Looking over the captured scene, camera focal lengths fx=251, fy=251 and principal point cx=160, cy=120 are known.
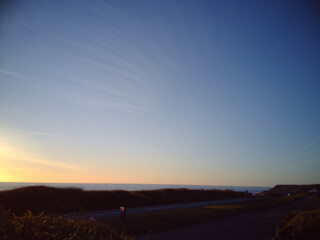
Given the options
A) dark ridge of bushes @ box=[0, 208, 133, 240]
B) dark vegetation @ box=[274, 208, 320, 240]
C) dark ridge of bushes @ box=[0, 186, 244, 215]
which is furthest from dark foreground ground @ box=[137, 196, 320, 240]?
dark ridge of bushes @ box=[0, 186, 244, 215]

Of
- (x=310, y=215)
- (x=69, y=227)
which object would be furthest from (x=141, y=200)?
(x=69, y=227)

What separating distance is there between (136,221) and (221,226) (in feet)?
14.5

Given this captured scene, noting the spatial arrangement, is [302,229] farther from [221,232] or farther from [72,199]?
[72,199]

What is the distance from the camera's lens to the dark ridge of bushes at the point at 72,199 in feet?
58.9

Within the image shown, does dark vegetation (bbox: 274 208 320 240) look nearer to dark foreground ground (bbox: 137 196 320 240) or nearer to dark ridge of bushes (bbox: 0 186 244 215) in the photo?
dark foreground ground (bbox: 137 196 320 240)

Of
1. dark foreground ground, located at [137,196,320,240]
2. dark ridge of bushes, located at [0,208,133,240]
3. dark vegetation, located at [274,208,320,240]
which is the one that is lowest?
dark foreground ground, located at [137,196,320,240]

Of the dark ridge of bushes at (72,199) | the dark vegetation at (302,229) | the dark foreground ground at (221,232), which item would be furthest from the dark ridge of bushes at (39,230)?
the dark ridge of bushes at (72,199)

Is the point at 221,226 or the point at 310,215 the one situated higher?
the point at 310,215

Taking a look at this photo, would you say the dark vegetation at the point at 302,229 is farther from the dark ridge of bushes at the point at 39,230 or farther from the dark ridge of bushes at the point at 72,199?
the dark ridge of bushes at the point at 72,199

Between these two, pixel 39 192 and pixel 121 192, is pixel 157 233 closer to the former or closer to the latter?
pixel 39 192

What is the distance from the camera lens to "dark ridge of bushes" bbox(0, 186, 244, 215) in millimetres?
17938

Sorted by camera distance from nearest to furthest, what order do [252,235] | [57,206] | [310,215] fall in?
[310,215] < [252,235] < [57,206]

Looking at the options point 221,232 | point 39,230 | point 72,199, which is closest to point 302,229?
point 221,232

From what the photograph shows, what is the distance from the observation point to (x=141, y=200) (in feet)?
88.5
